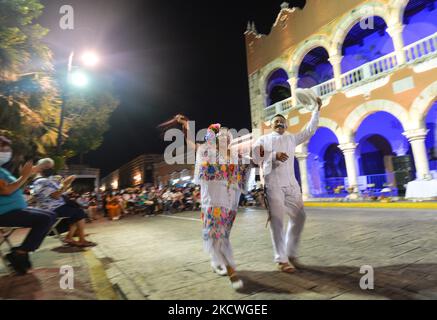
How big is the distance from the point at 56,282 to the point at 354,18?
14049 mm

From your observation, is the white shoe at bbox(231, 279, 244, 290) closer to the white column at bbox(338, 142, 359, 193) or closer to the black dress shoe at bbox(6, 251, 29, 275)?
the black dress shoe at bbox(6, 251, 29, 275)

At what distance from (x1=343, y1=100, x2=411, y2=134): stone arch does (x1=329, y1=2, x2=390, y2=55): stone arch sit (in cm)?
304

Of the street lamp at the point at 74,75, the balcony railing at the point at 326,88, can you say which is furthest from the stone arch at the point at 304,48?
the street lamp at the point at 74,75

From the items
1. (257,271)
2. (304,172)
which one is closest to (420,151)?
(304,172)

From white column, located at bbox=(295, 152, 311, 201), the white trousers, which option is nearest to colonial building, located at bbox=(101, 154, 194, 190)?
white column, located at bbox=(295, 152, 311, 201)

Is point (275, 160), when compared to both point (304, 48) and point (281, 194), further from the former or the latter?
point (304, 48)

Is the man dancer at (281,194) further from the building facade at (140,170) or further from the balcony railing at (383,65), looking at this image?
the building facade at (140,170)

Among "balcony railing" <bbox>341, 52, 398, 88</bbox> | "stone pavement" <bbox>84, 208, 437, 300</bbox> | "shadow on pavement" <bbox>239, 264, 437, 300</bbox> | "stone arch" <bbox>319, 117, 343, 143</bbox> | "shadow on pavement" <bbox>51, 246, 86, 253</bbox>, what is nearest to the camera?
"shadow on pavement" <bbox>239, 264, 437, 300</bbox>

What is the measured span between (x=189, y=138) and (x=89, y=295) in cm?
189

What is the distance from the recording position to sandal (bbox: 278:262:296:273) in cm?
298

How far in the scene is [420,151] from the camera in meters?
10.1
